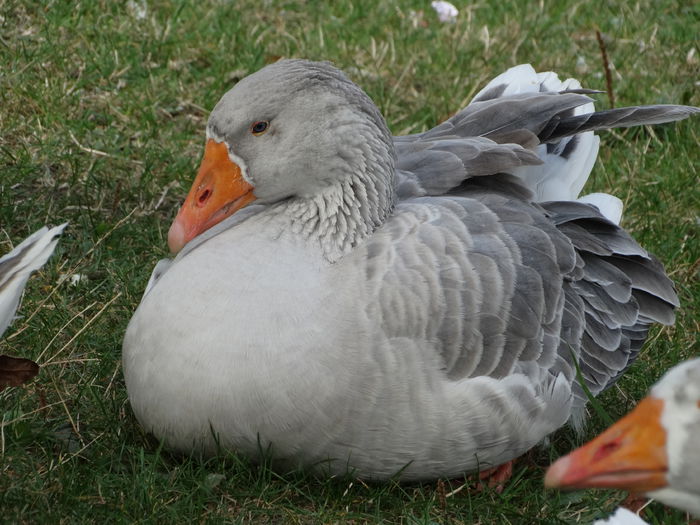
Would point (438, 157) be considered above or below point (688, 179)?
above

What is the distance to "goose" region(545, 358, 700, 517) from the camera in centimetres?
259

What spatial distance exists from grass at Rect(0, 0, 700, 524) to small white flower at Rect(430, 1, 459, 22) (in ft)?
0.31

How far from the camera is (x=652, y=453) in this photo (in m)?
2.59

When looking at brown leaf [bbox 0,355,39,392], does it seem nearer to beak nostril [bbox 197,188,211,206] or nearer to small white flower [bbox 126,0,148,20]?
beak nostril [bbox 197,188,211,206]

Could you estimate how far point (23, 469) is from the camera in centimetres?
352

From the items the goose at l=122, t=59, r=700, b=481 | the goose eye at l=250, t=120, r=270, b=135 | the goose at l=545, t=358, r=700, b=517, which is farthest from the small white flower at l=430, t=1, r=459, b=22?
the goose at l=545, t=358, r=700, b=517

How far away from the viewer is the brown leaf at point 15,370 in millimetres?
3316

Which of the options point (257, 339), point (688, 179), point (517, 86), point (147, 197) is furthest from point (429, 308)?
point (688, 179)

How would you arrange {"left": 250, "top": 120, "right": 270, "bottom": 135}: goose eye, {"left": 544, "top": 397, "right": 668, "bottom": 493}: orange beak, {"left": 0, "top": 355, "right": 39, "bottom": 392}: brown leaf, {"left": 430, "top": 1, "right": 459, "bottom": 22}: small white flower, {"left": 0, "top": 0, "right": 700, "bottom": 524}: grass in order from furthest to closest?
1. {"left": 430, "top": 1, "right": 459, "bottom": 22}: small white flower
2. {"left": 250, "top": 120, "right": 270, "bottom": 135}: goose eye
3. {"left": 0, "top": 0, "right": 700, "bottom": 524}: grass
4. {"left": 0, "top": 355, "right": 39, "bottom": 392}: brown leaf
5. {"left": 544, "top": 397, "right": 668, "bottom": 493}: orange beak

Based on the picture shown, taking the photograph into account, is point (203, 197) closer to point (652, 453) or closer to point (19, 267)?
point (19, 267)

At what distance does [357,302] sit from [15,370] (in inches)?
42.2

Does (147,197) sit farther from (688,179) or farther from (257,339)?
(688,179)

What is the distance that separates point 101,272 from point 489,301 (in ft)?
6.37

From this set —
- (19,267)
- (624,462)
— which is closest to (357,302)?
(19,267)
